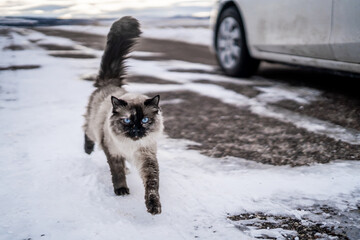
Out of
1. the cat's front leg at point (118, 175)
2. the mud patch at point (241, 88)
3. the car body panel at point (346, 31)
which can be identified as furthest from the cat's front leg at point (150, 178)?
the mud patch at point (241, 88)

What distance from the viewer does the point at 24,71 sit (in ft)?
20.6

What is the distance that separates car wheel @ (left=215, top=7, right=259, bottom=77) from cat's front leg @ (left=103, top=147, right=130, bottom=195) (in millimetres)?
3935

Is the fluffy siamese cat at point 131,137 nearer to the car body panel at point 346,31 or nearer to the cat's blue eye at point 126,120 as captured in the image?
the cat's blue eye at point 126,120

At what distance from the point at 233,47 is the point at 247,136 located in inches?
115

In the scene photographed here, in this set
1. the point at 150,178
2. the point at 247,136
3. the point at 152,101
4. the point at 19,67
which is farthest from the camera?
the point at 19,67

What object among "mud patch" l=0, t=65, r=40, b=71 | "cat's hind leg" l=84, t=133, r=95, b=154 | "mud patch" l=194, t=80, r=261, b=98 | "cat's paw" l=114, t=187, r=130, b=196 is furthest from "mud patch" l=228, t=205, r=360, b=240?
"mud patch" l=0, t=65, r=40, b=71

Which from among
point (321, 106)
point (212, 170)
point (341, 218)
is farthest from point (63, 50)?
point (341, 218)

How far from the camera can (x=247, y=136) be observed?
349 cm

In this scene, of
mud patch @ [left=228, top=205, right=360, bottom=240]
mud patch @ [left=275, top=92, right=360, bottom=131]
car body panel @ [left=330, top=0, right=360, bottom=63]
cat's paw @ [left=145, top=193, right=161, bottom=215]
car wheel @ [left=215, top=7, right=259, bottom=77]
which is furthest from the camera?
car wheel @ [left=215, top=7, right=259, bottom=77]

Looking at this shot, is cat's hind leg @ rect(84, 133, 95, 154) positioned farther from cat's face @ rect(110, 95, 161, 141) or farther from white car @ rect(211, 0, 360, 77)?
white car @ rect(211, 0, 360, 77)

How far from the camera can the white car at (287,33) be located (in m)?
3.89

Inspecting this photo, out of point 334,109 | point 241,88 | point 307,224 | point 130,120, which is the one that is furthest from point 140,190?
point 241,88

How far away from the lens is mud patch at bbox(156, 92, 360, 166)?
9.78 feet

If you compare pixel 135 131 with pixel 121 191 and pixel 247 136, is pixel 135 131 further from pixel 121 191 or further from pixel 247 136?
pixel 247 136
